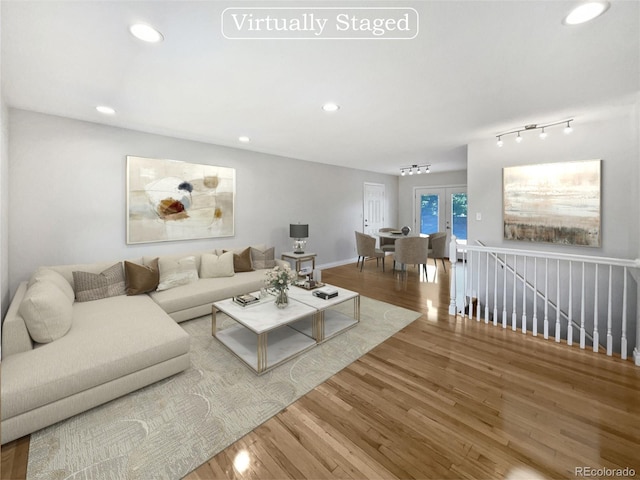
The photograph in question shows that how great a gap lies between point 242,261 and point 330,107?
2.64 meters

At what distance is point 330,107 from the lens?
2.84m

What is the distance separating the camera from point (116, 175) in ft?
11.4

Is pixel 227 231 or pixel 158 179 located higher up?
pixel 158 179

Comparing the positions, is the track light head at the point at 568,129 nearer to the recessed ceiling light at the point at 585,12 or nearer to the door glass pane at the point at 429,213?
the recessed ceiling light at the point at 585,12

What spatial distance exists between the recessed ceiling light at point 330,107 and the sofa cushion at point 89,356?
2.56 metres

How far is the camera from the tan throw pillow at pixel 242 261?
A: 167 inches

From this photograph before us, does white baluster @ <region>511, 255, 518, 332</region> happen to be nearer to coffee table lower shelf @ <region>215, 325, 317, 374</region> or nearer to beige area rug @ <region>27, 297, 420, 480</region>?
beige area rug @ <region>27, 297, 420, 480</region>

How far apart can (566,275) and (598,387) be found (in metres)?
1.85

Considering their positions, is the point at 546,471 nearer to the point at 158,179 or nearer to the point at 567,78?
the point at 567,78

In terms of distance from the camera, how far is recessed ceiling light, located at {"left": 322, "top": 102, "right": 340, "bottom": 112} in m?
2.76

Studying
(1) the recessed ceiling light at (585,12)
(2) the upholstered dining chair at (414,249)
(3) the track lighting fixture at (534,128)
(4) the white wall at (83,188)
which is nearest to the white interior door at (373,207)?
(2) the upholstered dining chair at (414,249)

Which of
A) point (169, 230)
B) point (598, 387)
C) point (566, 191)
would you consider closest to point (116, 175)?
point (169, 230)

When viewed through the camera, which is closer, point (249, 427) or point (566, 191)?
point (249, 427)

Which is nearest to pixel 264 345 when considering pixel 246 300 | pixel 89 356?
pixel 246 300
